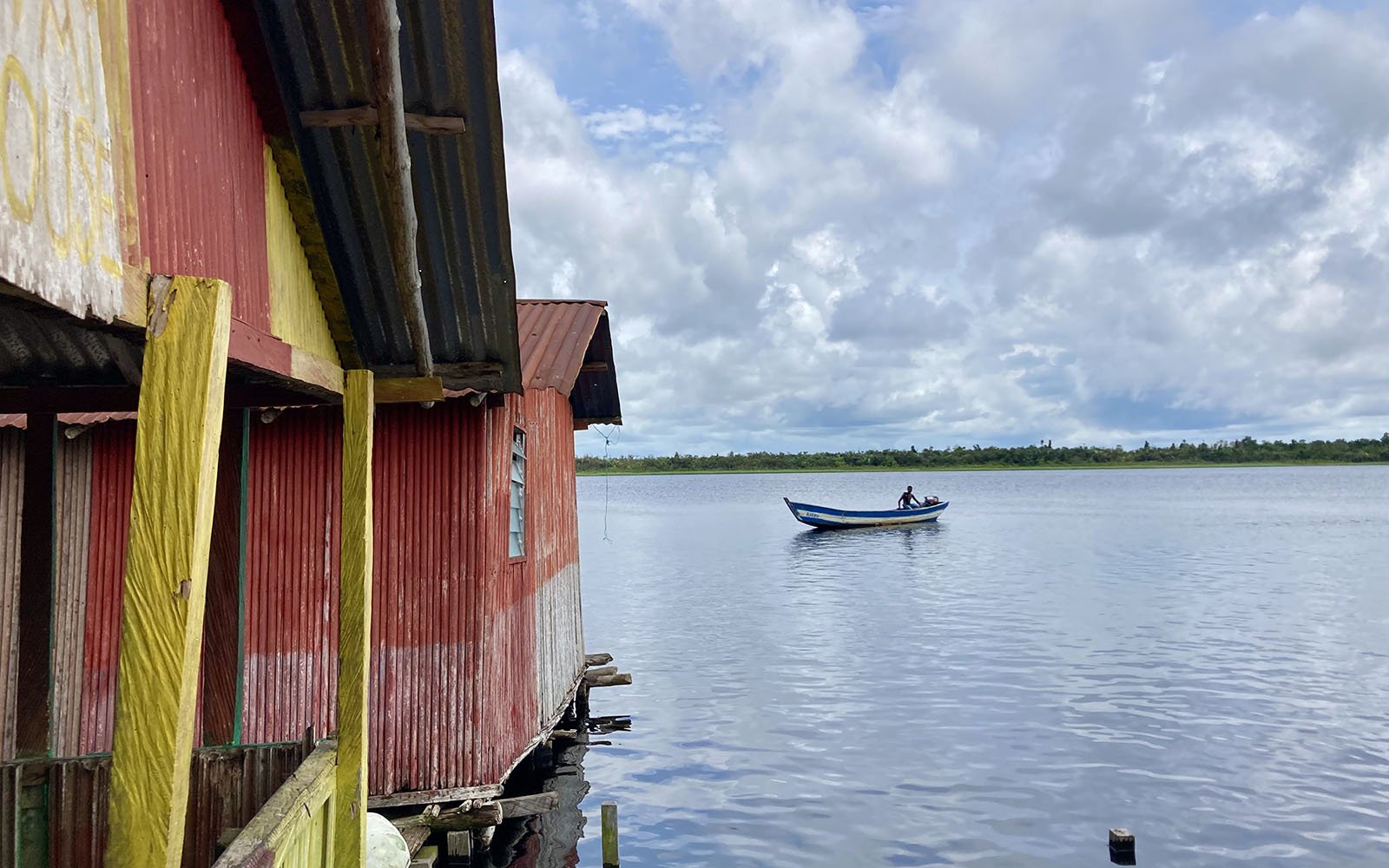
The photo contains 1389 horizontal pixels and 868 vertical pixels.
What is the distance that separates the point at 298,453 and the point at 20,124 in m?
8.10

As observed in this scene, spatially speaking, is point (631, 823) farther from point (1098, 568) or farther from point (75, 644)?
point (1098, 568)

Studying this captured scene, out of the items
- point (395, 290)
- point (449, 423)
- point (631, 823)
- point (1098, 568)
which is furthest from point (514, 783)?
point (1098, 568)

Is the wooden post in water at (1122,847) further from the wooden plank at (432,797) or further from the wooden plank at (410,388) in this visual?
the wooden plank at (410,388)

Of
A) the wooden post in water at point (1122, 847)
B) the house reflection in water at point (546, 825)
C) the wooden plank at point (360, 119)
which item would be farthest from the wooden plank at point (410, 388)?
the wooden post in water at point (1122, 847)

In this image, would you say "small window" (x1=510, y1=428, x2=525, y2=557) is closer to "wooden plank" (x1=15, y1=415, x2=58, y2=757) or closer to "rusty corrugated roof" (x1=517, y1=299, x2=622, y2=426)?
"rusty corrugated roof" (x1=517, y1=299, x2=622, y2=426)

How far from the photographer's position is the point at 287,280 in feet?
17.6

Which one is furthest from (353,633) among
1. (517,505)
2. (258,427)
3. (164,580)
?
(517,505)

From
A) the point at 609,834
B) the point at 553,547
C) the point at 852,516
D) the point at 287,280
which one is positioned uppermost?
the point at 287,280

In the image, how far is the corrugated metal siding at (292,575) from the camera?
1034 cm

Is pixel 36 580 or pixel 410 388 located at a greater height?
pixel 410 388

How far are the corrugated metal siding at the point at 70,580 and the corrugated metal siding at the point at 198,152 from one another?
6388 mm

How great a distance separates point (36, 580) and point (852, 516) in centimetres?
5548

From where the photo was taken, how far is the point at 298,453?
10.5 meters

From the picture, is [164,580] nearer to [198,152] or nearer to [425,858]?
[198,152]
